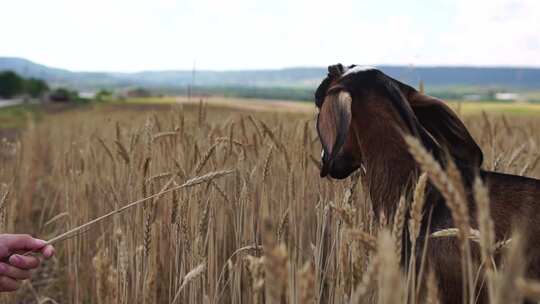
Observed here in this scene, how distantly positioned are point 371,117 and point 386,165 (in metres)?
0.16

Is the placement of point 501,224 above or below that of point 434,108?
below

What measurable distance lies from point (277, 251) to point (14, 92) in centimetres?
5766

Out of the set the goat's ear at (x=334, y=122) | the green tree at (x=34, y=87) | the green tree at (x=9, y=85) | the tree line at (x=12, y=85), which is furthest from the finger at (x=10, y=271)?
the green tree at (x=34, y=87)

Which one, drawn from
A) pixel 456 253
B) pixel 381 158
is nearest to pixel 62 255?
pixel 381 158

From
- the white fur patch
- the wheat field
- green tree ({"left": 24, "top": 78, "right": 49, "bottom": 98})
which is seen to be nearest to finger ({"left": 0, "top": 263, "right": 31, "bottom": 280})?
the wheat field

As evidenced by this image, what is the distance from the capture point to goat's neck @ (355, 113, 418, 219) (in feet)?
6.00

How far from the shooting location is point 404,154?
6.06 ft

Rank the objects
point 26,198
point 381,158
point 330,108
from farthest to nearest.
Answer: point 26,198 → point 381,158 → point 330,108

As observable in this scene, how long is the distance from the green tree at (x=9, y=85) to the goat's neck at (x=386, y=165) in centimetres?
5600

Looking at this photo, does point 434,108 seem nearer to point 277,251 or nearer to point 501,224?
point 501,224

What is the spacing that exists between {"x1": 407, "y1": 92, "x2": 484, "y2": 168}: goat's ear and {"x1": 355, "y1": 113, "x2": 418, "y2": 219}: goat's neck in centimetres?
25

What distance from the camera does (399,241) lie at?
95cm

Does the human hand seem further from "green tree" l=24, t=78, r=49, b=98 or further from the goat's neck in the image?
"green tree" l=24, t=78, r=49, b=98

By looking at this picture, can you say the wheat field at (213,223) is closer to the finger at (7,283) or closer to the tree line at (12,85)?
the finger at (7,283)
